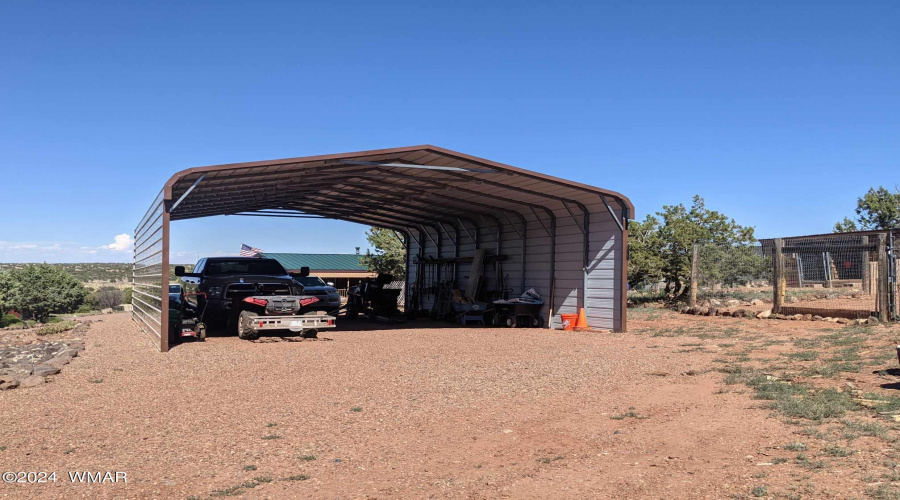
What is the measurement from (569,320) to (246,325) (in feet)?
28.1

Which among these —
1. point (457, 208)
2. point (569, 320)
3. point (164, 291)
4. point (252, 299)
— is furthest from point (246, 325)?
point (457, 208)

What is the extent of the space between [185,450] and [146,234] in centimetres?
1358

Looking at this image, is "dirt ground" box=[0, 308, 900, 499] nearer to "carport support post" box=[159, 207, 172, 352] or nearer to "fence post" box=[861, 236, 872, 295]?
"carport support post" box=[159, 207, 172, 352]

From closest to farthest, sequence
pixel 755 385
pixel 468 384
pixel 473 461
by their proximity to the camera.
→ pixel 473 461
pixel 755 385
pixel 468 384

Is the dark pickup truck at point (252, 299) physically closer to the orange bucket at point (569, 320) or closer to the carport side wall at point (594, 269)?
the orange bucket at point (569, 320)

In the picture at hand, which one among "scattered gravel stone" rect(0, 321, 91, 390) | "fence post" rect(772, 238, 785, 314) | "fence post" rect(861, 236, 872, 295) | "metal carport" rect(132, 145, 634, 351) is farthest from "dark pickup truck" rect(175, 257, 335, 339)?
"fence post" rect(861, 236, 872, 295)

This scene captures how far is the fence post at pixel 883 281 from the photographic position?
52.0 feet

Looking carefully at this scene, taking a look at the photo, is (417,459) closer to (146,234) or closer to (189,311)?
(189,311)

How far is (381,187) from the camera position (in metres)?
20.7

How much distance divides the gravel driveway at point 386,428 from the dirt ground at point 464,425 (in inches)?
1.0

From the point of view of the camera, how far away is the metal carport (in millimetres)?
15281

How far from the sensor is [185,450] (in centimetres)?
625

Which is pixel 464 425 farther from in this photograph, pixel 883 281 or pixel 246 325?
pixel 883 281

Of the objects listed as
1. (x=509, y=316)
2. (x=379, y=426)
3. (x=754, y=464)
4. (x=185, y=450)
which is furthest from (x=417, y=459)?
(x=509, y=316)
